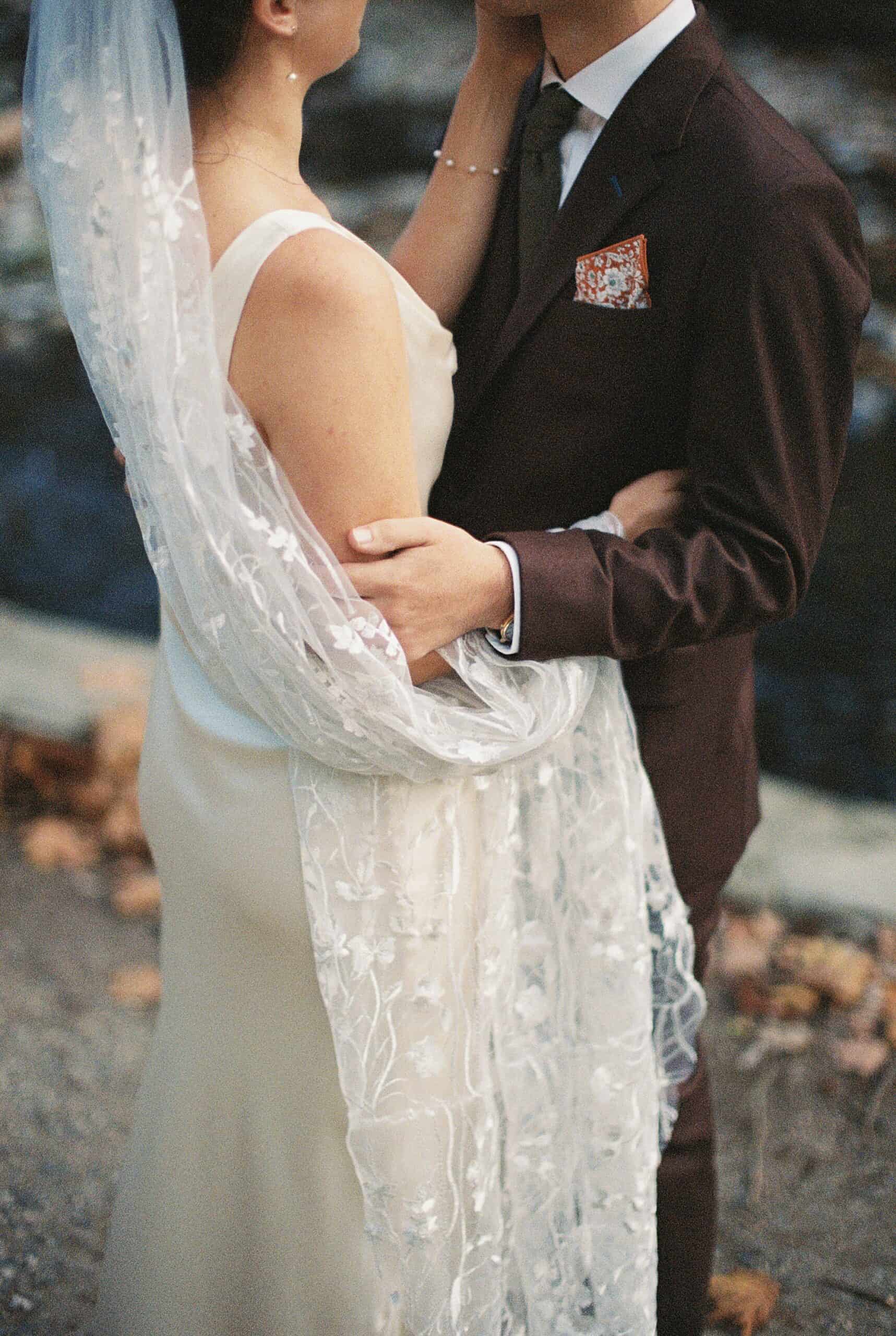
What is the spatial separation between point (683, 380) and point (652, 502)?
16 cm

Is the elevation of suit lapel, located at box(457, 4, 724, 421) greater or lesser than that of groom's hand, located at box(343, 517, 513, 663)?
greater

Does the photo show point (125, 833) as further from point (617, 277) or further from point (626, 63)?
point (626, 63)

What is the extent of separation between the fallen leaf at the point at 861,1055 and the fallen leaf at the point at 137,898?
1.77 m

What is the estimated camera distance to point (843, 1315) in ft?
7.87

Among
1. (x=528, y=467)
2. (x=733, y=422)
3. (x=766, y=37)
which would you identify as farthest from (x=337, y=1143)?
(x=766, y=37)

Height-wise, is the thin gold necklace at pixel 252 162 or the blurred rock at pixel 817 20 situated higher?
the blurred rock at pixel 817 20

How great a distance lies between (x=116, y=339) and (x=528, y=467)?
61 cm

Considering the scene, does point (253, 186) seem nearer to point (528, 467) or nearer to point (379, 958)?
point (528, 467)

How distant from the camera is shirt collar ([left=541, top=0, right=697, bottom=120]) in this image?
1695 millimetres

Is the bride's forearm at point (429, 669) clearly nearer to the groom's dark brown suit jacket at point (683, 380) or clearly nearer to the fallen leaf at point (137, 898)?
the groom's dark brown suit jacket at point (683, 380)

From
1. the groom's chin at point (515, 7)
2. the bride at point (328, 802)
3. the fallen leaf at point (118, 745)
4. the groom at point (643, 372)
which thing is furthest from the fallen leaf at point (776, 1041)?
the groom's chin at point (515, 7)

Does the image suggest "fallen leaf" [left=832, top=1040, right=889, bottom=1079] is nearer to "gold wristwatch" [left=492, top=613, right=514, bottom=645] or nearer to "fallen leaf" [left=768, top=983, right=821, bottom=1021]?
"fallen leaf" [left=768, top=983, right=821, bottom=1021]

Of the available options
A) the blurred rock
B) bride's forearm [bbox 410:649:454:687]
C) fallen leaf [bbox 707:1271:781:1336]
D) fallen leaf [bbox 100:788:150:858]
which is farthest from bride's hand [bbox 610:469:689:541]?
the blurred rock

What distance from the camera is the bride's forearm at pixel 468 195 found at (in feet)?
6.31
